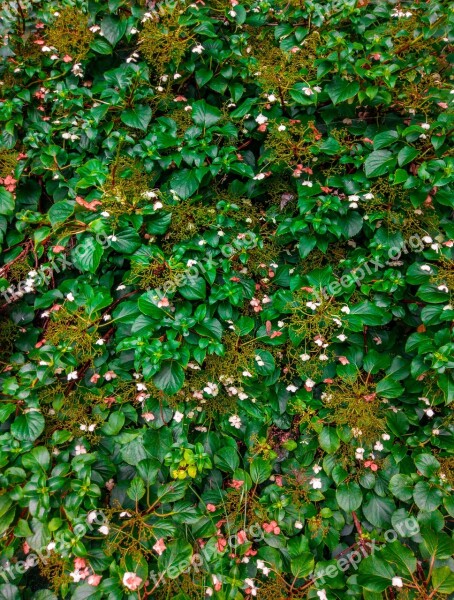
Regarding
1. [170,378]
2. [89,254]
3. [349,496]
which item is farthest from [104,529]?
[89,254]

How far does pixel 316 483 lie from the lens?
1.82 m

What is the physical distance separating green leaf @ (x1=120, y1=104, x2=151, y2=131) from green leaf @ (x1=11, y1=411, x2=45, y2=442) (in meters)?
1.45

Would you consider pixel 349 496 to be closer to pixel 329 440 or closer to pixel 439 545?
pixel 329 440

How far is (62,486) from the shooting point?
1703 millimetres

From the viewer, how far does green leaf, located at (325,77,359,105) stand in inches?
76.6

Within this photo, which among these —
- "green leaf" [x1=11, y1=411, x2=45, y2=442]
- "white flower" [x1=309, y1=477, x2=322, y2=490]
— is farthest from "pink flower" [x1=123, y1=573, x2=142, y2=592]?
"white flower" [x1=309, y1=477, x2=322, y2=490]

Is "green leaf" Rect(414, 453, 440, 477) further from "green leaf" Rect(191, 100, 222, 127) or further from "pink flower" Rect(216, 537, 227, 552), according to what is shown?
"green leaf" Rect(191, 100, 222, 127)

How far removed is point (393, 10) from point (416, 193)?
109 cm

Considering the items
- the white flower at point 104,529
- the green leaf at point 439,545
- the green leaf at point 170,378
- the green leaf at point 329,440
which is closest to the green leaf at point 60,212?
the green leaf at point 170,378

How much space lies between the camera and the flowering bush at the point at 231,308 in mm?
1723

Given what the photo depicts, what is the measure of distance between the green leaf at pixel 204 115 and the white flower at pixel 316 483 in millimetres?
1773

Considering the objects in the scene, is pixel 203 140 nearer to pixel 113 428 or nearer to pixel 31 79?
pixel 31 79

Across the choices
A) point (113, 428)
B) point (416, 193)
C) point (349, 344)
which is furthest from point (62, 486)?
point (416, 193)

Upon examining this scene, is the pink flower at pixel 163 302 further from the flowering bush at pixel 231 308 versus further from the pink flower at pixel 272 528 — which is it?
the pink flower at pixel 272 528
